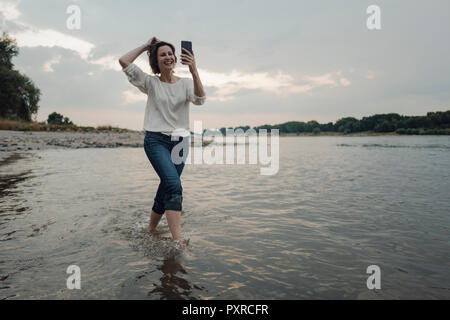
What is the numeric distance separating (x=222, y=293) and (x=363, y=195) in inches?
235

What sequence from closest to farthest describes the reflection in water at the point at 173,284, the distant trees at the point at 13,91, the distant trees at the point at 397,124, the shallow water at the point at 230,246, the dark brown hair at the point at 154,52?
the reflection in water at the point at 173,284, the shallow water at the point at 230,246, the dark brown hair at the point at 154,52, the distant trees at the point at 13,91, the distant trees at the point at 397,124

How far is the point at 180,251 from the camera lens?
12.0 feet

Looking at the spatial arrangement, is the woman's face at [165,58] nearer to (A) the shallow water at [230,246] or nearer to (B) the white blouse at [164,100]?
(B) the white blouse at [164,100]

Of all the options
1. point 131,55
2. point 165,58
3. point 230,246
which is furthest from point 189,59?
point 230,246

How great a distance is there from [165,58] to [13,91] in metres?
42.5

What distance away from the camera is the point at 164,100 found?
3.81m

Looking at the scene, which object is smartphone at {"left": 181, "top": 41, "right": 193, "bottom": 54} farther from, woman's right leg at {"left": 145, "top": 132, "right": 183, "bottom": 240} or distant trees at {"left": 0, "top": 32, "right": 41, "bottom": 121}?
distant trees at {"left": 0, "top": 32, "right": 41, "bottom": 121}

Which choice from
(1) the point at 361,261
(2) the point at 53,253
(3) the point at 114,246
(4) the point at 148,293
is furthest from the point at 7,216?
(1) the point at 361,261

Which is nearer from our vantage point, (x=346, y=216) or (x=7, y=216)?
(x=7, y=216)

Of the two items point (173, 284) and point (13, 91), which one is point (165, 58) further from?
point (13, 91)

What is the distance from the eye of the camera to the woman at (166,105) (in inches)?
150

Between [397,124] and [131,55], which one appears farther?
[397,124]

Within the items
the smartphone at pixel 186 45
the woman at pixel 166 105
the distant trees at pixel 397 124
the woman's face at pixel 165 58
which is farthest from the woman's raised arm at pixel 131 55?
the distant trees at pixel 397 124

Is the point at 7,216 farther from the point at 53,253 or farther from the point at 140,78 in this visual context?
the point at 140,78
